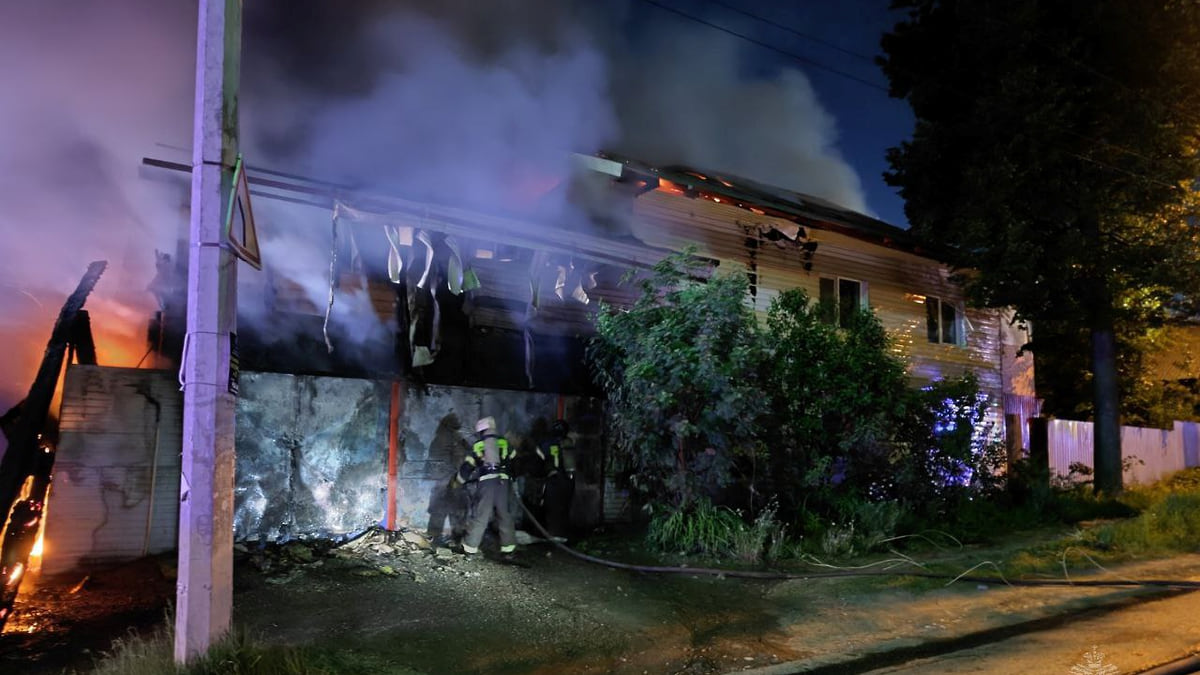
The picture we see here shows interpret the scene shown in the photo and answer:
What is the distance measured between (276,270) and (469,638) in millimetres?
5205

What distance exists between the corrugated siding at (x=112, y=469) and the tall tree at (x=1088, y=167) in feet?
43.2

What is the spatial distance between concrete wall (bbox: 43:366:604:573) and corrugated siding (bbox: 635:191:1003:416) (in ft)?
14.4

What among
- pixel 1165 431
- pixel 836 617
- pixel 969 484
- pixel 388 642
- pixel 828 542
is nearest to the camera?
pixel 388 642

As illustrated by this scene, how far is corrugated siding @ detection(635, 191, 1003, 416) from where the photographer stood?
12.6m

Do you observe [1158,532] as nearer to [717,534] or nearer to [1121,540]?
[1121,540]

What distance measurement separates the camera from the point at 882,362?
9.53 metres

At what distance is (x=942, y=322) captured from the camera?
16.6m

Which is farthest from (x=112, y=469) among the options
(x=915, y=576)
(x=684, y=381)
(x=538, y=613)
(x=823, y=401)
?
(x=915, y=576)

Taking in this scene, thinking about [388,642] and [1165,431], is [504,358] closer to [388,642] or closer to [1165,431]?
[388,642]

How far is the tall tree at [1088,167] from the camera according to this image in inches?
494

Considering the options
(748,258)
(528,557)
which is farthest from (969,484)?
(528,557)

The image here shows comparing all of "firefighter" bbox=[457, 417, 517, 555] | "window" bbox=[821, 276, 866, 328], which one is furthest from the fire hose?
"window" bbox=[821, 276, 866, 328]

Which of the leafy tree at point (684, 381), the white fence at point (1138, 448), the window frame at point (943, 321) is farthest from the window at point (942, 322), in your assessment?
the leafy tree at point (684, 381)

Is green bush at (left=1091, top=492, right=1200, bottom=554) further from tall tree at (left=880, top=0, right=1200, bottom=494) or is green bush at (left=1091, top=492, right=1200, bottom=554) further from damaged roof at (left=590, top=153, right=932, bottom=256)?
damaged roof at (left=590, top=153, right=932, bottom=256)
